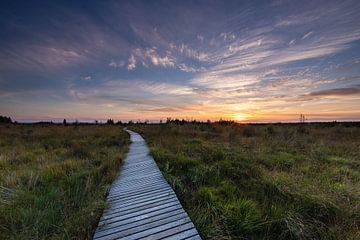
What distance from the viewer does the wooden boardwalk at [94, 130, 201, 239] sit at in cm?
235

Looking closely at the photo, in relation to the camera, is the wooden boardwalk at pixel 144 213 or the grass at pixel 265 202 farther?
the grass at pixel 265 202

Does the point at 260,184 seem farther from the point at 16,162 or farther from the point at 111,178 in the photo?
the point at 16,162

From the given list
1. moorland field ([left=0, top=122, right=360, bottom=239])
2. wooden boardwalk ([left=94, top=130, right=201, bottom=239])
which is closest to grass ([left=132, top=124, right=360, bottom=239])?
moorland field ([left=0, top=122, right=360, bottom=239])

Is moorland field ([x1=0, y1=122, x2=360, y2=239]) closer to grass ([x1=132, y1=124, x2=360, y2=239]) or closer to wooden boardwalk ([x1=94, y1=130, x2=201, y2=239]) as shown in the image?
grass ([x1=132, y1=124, x2=360, y2=239])

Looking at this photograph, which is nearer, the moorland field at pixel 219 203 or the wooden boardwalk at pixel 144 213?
the wooden boardwalk at pixel 144 213

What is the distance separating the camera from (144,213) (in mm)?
2854

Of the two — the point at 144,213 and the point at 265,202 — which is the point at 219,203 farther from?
the point at 144,213

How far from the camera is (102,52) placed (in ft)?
37.1

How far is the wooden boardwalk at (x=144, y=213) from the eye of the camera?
7.72 feet

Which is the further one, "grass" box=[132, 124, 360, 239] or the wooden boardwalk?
"grass" box=[132, 124, 360, 239]

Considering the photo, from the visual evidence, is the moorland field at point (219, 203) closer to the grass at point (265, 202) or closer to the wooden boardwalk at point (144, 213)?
the grass at point (265, 202)

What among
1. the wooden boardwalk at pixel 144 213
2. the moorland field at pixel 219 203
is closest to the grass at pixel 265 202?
the moorland field at pixel 219 203

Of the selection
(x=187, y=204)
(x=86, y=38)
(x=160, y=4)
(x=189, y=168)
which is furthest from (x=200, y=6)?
(x=187, y=204)

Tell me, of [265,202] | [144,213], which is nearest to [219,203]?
[265,202]
